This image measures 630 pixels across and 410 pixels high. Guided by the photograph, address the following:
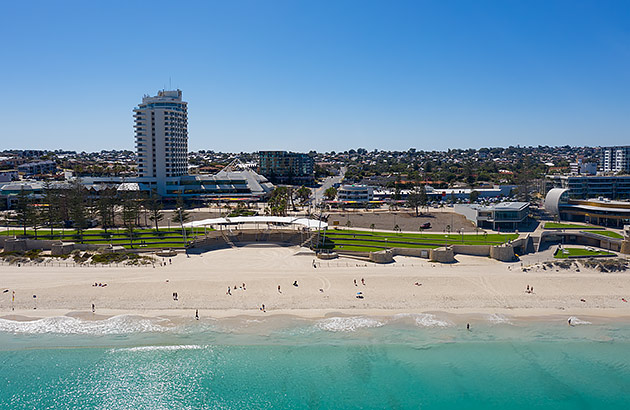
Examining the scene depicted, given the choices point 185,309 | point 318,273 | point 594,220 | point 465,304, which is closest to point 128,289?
point 185,309

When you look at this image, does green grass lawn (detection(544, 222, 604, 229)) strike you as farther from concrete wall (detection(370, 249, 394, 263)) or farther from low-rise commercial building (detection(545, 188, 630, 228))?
concrete wall (detection(370, 249, 394, 263))

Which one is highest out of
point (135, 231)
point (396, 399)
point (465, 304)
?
point (135, 231)

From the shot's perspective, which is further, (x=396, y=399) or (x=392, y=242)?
(x=392, y=242)

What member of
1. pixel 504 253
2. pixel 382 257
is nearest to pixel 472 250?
pixel 504 253

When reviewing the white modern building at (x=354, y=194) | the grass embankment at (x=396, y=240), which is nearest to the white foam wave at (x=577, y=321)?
the grass embankment at (x=396, y=240)

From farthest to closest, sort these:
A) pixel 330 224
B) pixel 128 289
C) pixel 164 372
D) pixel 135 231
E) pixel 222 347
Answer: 1. pixel 330 224
2. pixel 135 231
3. pixel 128 289
4. pixel 222 347
5. pixel 164 372

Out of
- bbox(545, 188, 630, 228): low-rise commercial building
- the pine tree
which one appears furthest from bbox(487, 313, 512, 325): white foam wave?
the pine tree

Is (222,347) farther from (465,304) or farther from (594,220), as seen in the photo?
(594,220)

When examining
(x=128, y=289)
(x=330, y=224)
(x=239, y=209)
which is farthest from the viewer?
(x=239, y=209)
